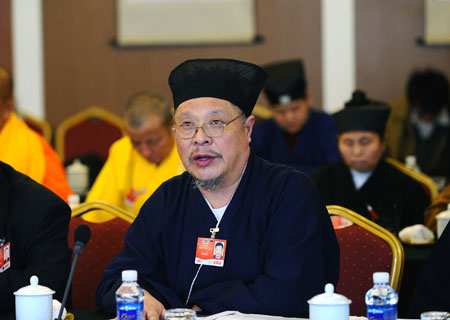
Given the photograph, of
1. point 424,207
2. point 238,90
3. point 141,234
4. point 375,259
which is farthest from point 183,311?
point 424,207

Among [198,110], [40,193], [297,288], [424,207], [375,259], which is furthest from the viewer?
[424,207]

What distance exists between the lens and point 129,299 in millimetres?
1893

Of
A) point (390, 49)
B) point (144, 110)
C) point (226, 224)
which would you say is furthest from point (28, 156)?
point (390, 49)

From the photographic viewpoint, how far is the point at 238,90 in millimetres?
2312

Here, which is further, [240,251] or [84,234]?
[240,251]

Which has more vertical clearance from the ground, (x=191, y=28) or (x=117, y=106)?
(x=191, y=28)

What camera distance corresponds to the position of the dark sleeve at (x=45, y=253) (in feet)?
7.57

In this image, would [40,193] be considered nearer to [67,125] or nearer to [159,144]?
[159,144]

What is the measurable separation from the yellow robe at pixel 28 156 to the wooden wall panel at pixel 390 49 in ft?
11.1

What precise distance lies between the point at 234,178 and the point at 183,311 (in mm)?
563

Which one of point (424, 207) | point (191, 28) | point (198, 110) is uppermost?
point (191, 28)

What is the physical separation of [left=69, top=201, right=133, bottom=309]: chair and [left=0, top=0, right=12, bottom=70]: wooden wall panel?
471 cm

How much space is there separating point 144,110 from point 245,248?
6.36 ft

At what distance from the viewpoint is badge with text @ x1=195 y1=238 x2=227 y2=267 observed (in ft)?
7.34
